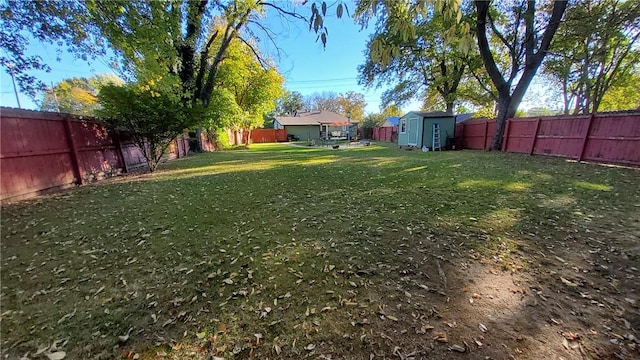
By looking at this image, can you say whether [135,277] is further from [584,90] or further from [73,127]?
[584,90]

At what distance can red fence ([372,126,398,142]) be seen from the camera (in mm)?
27434

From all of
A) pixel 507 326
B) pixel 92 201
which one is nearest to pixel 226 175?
pixel 92 201

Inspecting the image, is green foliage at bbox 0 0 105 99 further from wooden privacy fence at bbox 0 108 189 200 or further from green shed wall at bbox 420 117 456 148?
green shed wall at bbox 420 117 456 148

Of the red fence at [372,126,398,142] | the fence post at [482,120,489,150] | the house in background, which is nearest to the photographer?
the fence post at [482,120,489,150]

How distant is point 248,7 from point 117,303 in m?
13.8

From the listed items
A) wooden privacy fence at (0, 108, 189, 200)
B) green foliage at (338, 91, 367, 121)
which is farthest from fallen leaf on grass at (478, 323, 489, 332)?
green foliage at (338, 91, 367, 121)

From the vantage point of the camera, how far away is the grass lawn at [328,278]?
1806 mm

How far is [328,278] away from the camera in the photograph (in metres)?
2.55

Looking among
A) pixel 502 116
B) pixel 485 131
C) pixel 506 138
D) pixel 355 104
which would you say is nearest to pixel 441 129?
pixel 485 131

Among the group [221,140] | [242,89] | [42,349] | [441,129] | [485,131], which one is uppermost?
[242,89]

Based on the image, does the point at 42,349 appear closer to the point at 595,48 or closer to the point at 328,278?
the point at 328,278

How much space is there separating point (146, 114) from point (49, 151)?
9.02ft

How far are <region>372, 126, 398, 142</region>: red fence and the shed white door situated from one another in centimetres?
861

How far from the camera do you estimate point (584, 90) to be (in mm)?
20438
